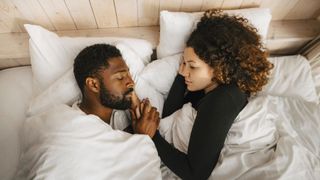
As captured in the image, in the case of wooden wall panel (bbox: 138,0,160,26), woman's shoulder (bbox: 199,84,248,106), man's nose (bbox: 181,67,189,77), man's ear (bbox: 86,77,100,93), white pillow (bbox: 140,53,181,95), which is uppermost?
wooden wall panel (bbox: 138,0,160,26)

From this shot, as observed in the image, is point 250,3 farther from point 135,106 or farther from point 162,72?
point 135,106

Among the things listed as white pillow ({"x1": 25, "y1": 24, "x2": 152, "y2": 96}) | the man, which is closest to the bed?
white pillow ({"x1": 25, "y1": 24, "x2": 152, "y2": 96})

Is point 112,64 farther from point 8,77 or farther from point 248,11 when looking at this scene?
point 248,11

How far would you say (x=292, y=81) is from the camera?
1453 millimetres

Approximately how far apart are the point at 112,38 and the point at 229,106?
710mm

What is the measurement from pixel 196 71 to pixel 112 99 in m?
0.40

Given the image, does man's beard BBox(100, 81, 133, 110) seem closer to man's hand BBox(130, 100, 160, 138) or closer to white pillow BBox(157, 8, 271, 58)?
man's hand BBox(130, 100, 160, 138)

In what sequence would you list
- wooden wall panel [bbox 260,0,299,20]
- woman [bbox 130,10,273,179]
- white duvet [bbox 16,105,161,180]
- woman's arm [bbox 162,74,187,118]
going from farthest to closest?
1. wooden wall panel [bbox 260,0,299,20]
2. woman's arm [bbox 162,74,187,118]
3. woman [bbox 130,10,273,179]
4. white duvet [bbox 16,105,161,180]

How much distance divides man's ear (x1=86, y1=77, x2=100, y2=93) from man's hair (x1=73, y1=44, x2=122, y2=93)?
2cm

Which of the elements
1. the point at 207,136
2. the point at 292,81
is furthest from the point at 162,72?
the point at 292,81

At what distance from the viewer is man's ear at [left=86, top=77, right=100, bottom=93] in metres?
1.19

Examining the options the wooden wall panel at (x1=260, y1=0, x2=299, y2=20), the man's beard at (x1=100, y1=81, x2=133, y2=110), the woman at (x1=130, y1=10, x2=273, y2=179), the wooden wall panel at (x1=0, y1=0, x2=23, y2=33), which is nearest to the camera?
the woman at (x1=130, y1=10, x2=273, y2=179)

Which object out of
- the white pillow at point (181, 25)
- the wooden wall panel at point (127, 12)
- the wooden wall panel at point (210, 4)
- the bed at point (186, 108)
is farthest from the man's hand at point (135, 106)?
the wooden wall panel at point (210, 4)

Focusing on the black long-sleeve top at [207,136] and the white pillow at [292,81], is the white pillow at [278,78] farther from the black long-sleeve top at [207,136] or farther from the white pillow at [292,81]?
the black long-sleeve top at [207,136]
